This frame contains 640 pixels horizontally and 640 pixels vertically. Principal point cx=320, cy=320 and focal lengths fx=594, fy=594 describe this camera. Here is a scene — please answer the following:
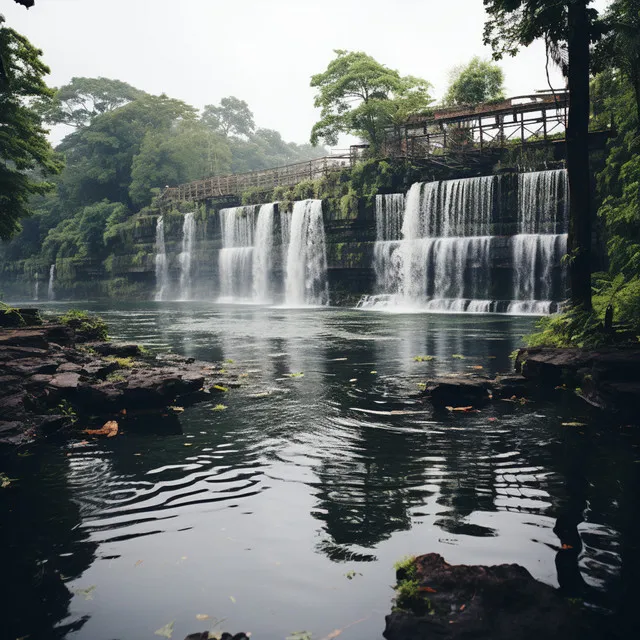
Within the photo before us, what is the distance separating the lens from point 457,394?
28.3 ft

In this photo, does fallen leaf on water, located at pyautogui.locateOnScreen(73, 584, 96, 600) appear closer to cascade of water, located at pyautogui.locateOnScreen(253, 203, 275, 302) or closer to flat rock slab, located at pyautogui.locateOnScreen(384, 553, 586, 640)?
flat rock slab, located at pyautogui.locateOnScreen(384, 553, 586, 640)

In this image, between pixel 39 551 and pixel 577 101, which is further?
pixel 577 101

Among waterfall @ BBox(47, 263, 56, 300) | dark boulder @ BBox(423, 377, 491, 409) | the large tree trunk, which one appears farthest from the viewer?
waterfall @ BBox(47, 263, 56, 300)

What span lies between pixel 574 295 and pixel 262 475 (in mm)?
7766

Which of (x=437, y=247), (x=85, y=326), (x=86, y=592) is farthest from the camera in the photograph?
(x=437, y=247)

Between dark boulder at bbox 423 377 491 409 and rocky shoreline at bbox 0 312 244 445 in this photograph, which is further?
dark boulder at bbox 423 377 491 409

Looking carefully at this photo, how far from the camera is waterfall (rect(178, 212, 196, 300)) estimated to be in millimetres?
55050

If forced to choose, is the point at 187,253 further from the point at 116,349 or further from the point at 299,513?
the point at 299,513

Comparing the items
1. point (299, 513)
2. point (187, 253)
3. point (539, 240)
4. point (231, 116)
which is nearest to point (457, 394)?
point (299, 513)

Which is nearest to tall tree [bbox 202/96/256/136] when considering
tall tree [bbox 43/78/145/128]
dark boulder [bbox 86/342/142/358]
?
tall tree [bbox 43/78/145/128]

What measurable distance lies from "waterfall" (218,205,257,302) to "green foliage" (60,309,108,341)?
32601 millimetres

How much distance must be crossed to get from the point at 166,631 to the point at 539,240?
101 ft

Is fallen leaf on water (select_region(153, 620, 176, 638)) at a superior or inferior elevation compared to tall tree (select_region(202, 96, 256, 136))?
inferior

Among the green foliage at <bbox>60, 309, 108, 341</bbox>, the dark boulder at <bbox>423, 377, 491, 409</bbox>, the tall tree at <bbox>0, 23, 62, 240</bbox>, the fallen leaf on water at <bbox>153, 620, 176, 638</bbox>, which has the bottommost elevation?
the fallen leaf on water at <bbox>153, 620, 176, 638</bbox>
